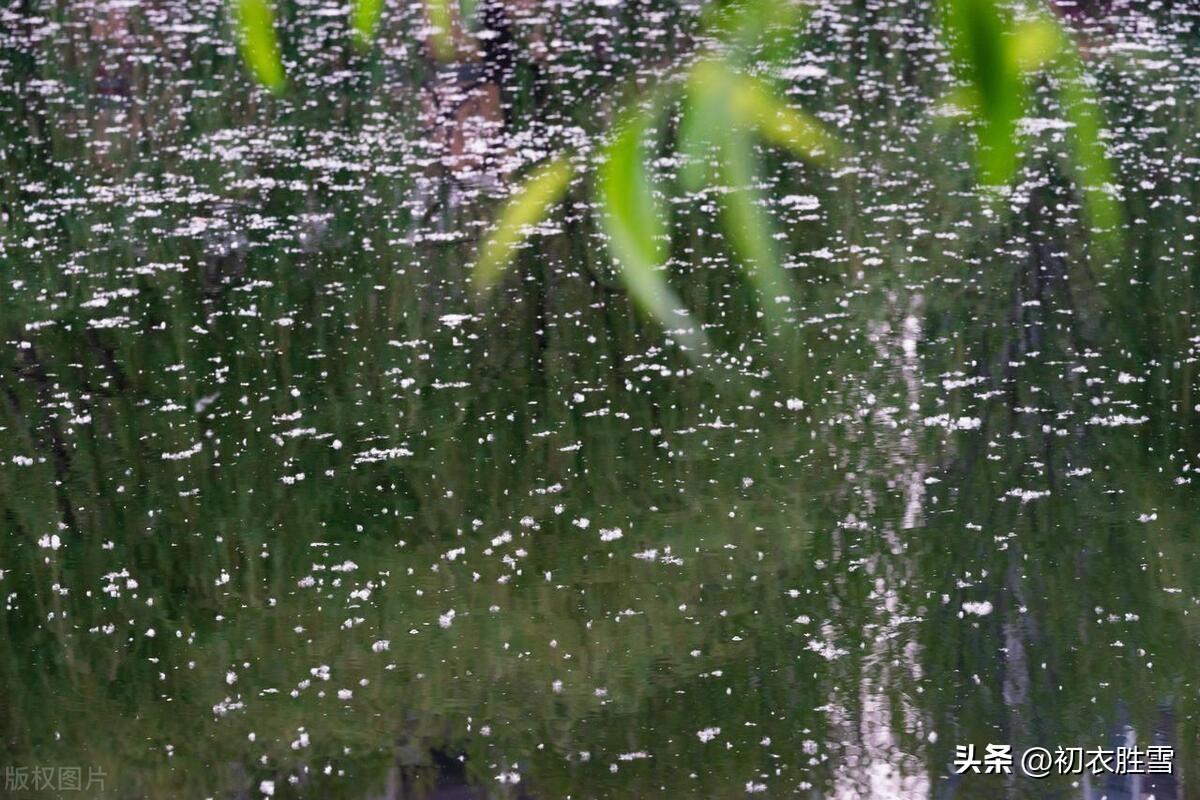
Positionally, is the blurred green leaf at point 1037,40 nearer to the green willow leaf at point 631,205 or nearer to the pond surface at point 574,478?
the green willow leaf at point 631,205

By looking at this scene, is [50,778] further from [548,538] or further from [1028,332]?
[1028,332]

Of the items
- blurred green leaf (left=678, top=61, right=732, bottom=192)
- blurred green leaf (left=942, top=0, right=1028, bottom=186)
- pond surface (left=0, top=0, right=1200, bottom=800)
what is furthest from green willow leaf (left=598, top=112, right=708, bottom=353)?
pond surface (left=0, top=0, right=1200, bottom=800)

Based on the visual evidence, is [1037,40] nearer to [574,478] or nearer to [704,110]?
[704,110]

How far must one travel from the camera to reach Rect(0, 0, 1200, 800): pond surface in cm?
207

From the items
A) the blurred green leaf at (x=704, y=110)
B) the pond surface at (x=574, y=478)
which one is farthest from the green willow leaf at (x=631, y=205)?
the pond surface at (x=574, y=478)

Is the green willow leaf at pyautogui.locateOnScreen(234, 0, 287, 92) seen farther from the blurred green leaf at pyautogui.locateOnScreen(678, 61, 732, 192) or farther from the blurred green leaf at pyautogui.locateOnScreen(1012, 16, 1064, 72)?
the blurred green leaf at pyautogui.locateOnScreen(1012, 16, 1064, 72)

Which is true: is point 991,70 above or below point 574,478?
below

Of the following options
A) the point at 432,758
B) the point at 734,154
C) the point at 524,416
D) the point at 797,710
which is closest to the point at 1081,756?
the point at 797,710

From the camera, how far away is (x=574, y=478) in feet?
8.93

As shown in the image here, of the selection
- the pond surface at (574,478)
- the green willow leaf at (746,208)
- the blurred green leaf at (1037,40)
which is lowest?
the green willow leaf at (746,208)

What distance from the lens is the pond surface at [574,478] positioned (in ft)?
6.81

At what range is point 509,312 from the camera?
343 cm

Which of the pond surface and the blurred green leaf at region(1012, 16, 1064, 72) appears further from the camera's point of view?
the pond surface

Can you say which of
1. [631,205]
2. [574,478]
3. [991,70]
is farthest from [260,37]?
[574,478]
